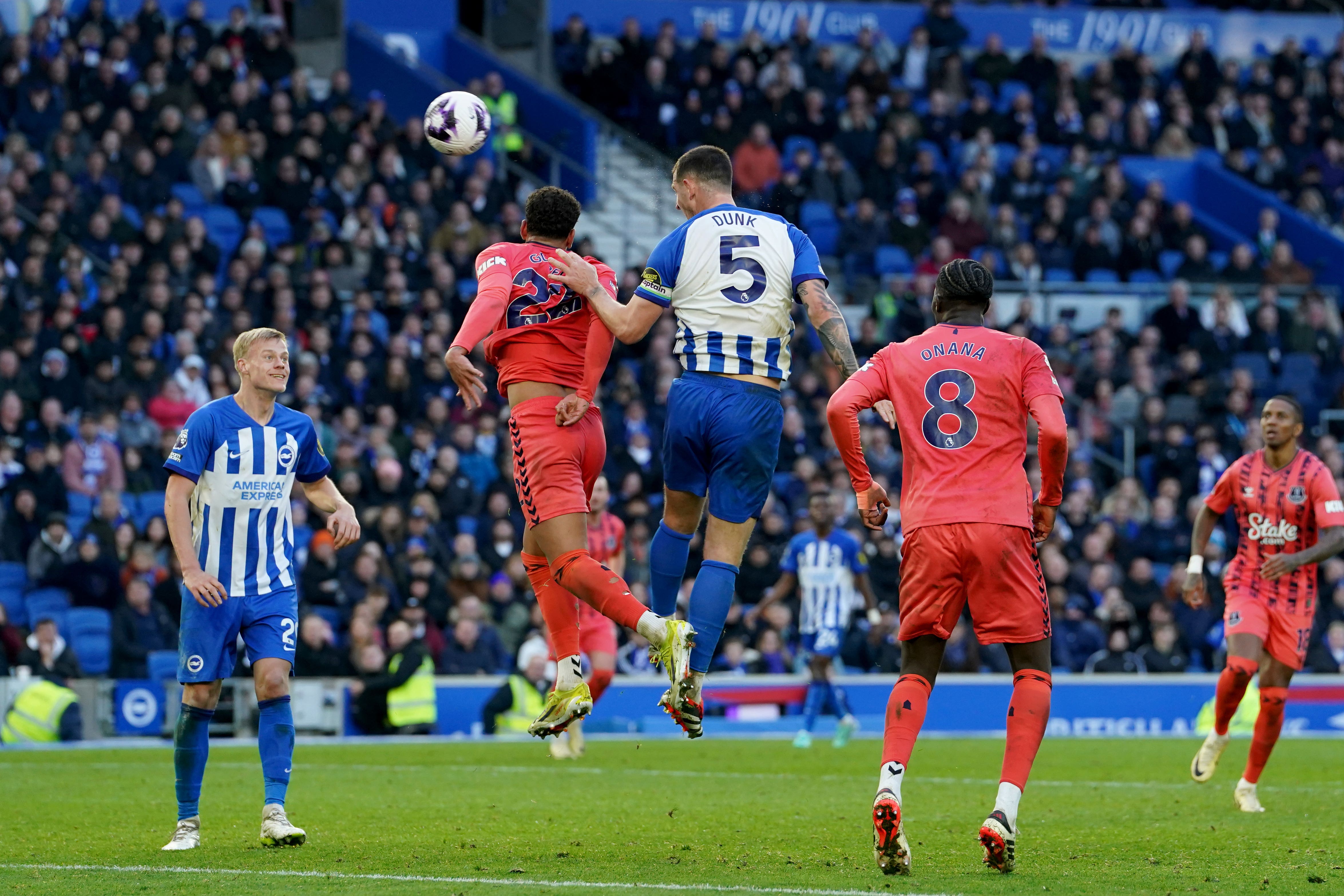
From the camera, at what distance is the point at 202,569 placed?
29.8 ft

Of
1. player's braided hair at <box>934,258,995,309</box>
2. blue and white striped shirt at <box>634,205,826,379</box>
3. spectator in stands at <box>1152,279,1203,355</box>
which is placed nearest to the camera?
player's braided hair at <box>934,258,995,309</box>

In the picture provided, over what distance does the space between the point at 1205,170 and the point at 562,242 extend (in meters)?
23.2

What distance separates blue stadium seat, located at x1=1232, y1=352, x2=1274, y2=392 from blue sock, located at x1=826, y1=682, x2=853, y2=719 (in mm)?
9545

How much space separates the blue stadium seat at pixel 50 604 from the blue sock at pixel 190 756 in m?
10.2

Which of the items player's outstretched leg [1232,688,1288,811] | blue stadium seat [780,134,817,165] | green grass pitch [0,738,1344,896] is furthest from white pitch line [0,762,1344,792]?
blue stadium seat [780,134,817,165]

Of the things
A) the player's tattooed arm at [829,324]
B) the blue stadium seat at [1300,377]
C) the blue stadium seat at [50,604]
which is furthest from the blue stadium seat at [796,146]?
the player's tattooed arm at [829,324]

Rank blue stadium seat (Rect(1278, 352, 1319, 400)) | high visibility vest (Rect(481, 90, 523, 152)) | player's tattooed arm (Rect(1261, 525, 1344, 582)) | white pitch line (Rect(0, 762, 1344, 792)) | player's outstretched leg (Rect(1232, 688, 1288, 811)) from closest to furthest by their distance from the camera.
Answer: player's tattooed arm (Rect(1261, 525, 1344, 582)), player's outstretched leg (Rect(1232, 688, 1288, 811)), white pitch line (Rect(0, 762, 1344, 792)), blue stadium seat (Rect(1278, 352, 1319, 400)), high visibility vest (Rect(481, 90, 523, 152))

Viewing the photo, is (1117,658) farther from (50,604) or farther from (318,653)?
(50,604)

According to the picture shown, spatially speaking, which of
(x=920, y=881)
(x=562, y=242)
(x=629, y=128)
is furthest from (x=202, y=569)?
(x=629, y=128)

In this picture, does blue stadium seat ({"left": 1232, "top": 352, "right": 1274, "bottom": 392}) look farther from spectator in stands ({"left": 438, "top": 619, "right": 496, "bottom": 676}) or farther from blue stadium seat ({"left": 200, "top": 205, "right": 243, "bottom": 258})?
blue stadium seat ({"left": 200, "top": 205, "right": 243, "bottom": 258})

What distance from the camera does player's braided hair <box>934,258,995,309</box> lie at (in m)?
8.26

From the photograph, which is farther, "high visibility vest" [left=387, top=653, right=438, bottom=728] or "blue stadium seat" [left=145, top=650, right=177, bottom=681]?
"high visibility vest" [left=387, top=653, right=438, bottom=728]

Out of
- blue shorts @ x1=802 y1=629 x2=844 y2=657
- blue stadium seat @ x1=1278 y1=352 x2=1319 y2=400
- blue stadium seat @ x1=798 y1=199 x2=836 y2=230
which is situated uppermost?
blue stadium seat @ x1=798 y1=199 x2=836 y2=230

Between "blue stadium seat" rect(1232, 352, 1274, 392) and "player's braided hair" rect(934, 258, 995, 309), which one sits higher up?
"blue stadium seat" rect(1232, 352, 1274, 392)
